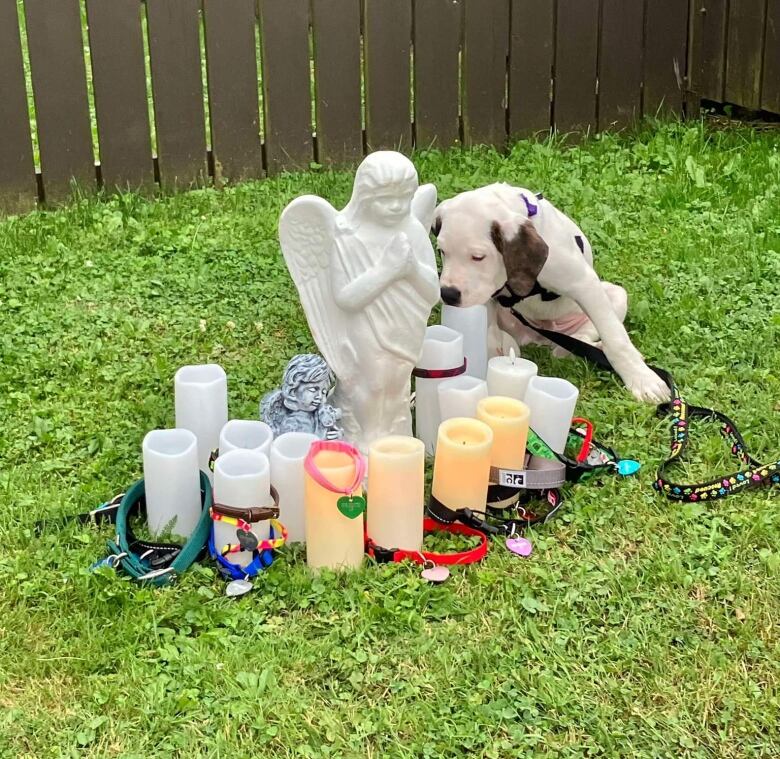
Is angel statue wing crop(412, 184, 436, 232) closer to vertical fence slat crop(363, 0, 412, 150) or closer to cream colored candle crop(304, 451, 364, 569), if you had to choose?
cream colored candle crop(304, 451, 364, 569)

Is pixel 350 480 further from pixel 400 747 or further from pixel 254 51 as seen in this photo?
pixel 254 51

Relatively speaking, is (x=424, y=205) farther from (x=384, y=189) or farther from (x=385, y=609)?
(x=385, y=609)

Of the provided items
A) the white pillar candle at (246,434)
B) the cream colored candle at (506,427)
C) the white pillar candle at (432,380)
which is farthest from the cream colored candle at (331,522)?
the white pillar candle at (432,380)

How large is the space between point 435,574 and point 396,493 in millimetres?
247

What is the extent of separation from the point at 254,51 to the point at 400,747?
474cm

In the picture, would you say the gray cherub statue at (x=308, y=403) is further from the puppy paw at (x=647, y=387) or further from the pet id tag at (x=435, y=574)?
the puppy paw at (x=647, y=387)

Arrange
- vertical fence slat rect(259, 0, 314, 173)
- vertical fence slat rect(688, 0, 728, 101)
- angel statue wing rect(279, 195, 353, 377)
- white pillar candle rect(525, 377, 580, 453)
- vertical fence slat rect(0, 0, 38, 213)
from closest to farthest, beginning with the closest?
angel statue wing rect(279, 195, 353, 377)
white pillar candle rect(525, 377, 580, 453)
vertical fence slat rect(0, 0, 38, 213)
vertical fence slat rect(259, 0, 314, 173)
vertical fence slat rect(688, 0, 728, 101)

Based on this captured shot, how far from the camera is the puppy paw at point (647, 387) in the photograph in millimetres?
3758

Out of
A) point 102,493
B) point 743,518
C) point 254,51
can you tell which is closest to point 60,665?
point 102,493

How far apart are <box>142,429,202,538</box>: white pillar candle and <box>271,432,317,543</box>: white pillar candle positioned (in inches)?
9.1

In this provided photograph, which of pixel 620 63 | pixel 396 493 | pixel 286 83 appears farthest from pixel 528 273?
pixel 620 63

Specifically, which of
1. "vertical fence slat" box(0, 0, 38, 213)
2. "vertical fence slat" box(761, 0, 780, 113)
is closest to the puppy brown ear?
"vertical fence slat" box(0, 0, 38, 213)

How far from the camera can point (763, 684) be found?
248 centimetres

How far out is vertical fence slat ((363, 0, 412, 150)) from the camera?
6.28 meters
